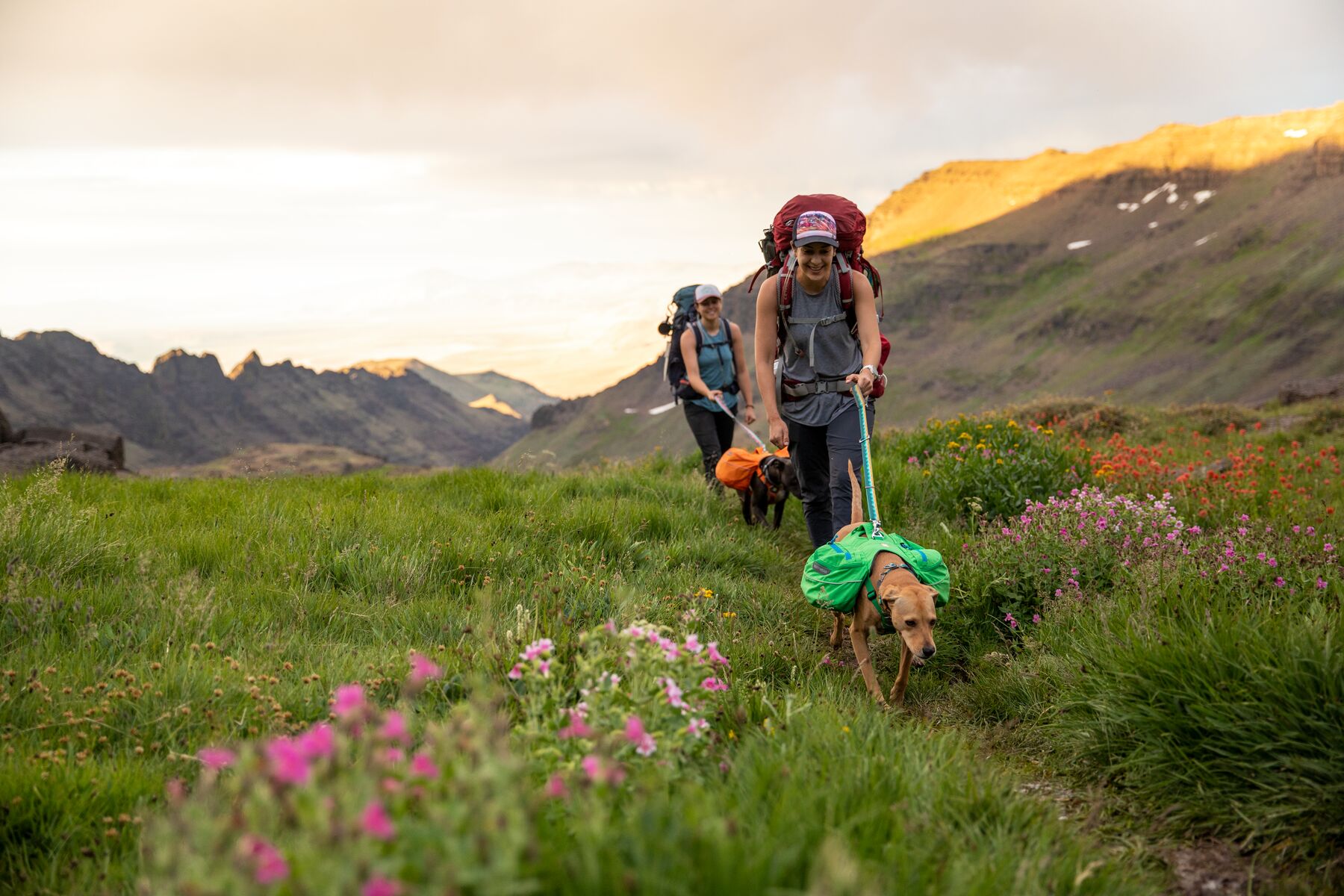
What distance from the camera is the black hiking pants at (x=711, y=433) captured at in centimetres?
1030

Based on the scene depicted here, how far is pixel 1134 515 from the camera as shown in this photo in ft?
20.5

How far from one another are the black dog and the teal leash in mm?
2316

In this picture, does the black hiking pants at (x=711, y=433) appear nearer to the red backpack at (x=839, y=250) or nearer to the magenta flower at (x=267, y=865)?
the red backpack at (x=839, y=250)

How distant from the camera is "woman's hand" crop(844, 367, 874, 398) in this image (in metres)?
6.04

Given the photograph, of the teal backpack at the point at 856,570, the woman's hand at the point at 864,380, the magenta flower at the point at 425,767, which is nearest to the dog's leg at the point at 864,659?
the teal backpack at the point at 856,570

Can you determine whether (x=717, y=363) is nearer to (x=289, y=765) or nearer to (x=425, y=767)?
(x=425, y=767)

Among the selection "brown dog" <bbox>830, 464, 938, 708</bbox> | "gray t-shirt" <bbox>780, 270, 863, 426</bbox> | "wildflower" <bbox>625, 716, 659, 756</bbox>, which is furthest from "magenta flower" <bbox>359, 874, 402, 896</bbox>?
"gray t-shirt" <bbox>780, 270, 863, 426</bbox>

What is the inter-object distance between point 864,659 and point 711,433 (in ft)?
18.0

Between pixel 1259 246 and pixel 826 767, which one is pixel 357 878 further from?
pixel 1259 246

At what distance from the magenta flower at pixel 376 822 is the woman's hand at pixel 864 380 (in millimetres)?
5047

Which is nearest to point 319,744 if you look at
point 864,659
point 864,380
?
point 864,659

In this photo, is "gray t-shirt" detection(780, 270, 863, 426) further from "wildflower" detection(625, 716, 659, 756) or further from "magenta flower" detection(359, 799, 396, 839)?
"magenta flower" detection(359, 799, 396, 839)

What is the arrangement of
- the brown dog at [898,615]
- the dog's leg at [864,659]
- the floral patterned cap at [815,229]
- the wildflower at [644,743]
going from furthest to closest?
the floral patterned cap at [815,229]
the dog's leg at [864,659]
the brown dog at [898,615]
the wildflower at [644,743]

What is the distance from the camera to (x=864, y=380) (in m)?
6.06
